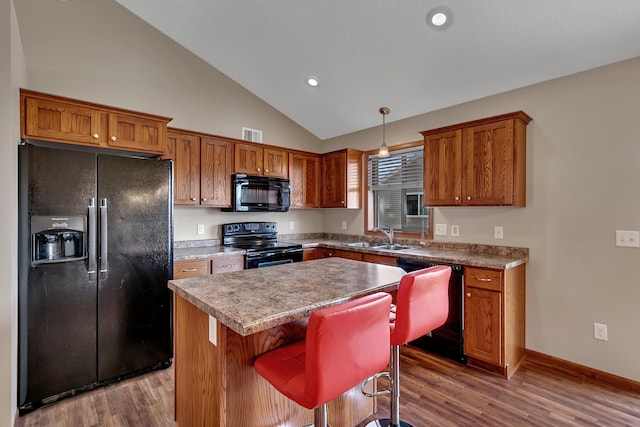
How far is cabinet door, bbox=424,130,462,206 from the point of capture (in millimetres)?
3061

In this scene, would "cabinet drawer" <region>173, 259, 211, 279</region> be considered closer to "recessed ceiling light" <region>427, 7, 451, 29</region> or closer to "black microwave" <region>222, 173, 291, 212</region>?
"black microwave" <region>222, 173, 291, 212</region>

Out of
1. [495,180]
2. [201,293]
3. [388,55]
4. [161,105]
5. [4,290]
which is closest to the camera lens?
[201,293]

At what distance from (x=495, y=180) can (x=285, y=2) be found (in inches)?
96.6

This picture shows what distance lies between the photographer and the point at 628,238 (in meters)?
2.40

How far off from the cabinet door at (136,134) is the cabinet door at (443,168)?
8.66ft

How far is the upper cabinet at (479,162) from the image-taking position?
2.73 metres

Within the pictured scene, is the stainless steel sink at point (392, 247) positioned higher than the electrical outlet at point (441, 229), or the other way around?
the electrical outlet at point (441, 229)

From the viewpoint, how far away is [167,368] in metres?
2.71

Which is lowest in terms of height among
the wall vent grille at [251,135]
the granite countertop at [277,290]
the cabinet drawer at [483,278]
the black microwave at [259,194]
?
the cabinet drawer at [483,278]

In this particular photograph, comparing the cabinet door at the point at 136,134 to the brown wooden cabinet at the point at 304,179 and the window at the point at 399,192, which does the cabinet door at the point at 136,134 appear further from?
the window at the point at 399,192

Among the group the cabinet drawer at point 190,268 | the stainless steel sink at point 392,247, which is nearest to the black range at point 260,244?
the cabinet drawer at point 190,268

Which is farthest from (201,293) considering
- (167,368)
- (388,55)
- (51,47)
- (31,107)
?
(51,47)

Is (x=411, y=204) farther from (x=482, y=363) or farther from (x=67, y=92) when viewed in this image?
(x=67, y=92)

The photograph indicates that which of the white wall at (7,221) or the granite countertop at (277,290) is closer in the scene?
the granite countertop at (277,290)
